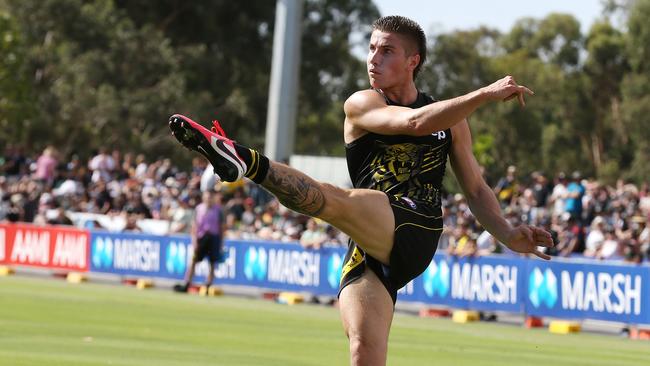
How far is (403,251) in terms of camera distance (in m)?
7.43

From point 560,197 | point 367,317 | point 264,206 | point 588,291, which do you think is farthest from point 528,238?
point 264,206

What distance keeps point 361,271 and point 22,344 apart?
6.92m

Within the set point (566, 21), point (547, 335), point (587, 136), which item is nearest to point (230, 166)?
point (547, 335)

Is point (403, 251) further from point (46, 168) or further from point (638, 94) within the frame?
point (638, 94)

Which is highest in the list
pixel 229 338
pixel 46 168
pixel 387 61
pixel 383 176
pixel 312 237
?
pixel 46 168

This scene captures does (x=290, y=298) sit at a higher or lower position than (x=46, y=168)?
lower

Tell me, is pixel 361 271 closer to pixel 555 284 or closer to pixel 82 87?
pixel 555 284

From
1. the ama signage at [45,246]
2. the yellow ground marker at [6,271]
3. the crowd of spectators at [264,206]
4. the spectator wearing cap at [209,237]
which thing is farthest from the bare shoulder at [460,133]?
the yellow ground marker at [6,271]

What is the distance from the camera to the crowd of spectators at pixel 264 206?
23.8m

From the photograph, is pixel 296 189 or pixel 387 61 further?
pixel 387 61

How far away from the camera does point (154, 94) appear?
59188 millimetres

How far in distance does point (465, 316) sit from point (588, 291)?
2.45 m

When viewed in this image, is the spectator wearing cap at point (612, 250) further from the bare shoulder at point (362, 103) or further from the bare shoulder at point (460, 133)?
the bare shoulder at point (362, 103)

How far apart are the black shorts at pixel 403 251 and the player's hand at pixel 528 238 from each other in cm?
55
